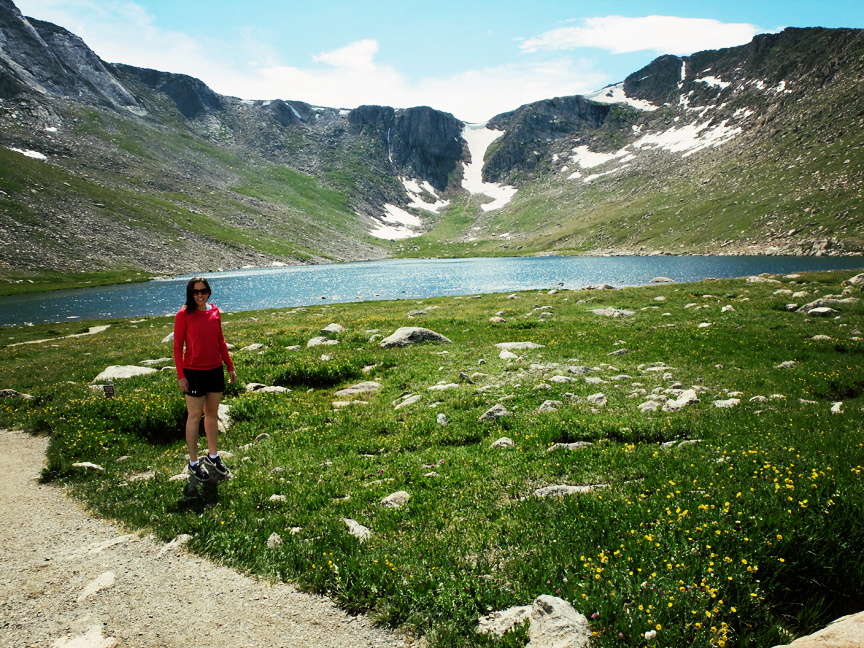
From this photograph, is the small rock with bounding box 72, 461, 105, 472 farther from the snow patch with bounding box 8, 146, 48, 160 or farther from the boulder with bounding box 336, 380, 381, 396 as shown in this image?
the snow patch with bounding box 8, 146, 48, 160

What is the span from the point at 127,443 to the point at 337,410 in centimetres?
635

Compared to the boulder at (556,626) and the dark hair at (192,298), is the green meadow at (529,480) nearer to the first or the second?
the boulder at (556,626)

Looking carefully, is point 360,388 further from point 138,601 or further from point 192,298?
point 138,601

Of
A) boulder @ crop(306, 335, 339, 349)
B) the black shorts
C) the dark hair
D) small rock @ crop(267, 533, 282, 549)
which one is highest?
the dark hair

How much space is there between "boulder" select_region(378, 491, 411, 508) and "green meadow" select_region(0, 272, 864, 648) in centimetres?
23

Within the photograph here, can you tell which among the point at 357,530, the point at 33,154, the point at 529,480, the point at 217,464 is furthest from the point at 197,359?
the point at 33,154

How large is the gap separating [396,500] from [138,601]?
4.40 m

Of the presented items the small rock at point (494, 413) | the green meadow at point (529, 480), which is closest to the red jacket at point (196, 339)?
the green meadow at point (529, 480)

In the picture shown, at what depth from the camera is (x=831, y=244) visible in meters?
102

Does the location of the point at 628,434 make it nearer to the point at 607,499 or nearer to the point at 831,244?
the point at 607,499

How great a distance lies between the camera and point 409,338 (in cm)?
2514

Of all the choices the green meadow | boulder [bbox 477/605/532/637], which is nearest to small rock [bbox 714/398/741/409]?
the green meadow

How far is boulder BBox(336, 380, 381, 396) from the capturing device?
17305 millimetres

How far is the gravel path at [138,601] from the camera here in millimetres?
5551
